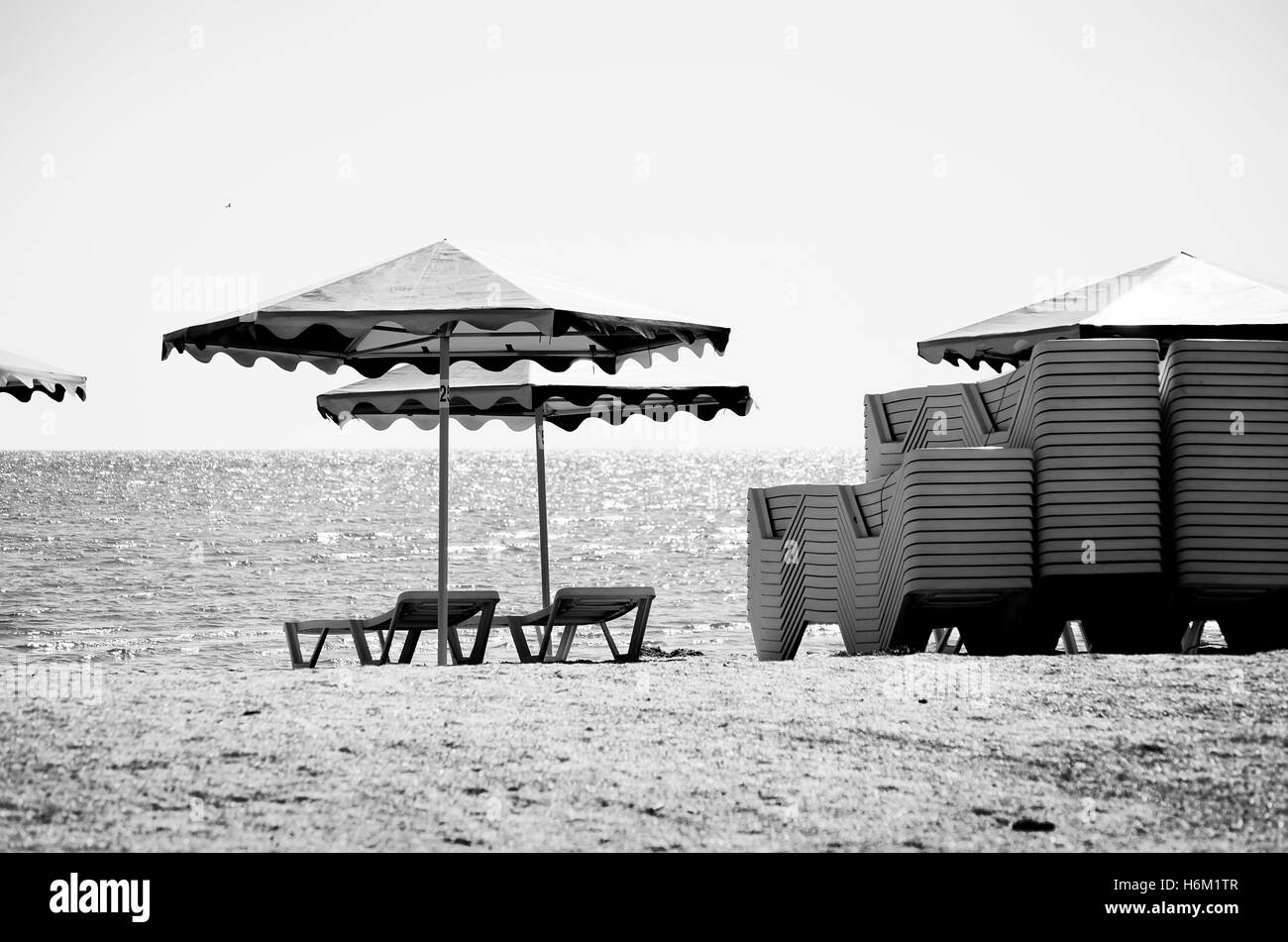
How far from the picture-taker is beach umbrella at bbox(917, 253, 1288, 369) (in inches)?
356

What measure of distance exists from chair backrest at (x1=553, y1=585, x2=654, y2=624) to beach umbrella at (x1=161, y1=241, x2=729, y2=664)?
1.28 m

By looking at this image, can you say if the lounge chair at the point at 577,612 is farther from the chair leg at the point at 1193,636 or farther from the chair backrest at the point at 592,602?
the chair leg at the point at 1193,636

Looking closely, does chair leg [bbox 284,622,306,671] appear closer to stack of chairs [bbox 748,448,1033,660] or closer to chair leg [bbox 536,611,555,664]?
chair leg [bbox 536,611,555,664]

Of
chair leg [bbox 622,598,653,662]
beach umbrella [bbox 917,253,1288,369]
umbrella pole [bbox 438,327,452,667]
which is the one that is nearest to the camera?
umbrella pole [bbox 438,327,452,667]

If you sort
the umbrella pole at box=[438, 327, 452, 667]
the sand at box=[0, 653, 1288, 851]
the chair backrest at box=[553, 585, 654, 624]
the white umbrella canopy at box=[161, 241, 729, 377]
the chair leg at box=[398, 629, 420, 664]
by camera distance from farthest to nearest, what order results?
the chair backrest at box=[553, 585, 654, 624] → the chair leg at box=[398, 629, 420, 664] → the umbrella pole at box=[438, 327, 452, 667] → the white umbrella canopy at box=[161, 241, 729, 377] → the sand at box=[0, 653, 1288, 851]

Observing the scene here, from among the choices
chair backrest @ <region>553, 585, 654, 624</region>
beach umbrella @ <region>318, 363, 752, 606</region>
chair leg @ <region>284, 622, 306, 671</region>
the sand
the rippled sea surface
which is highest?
beach umbrella @ <region>318, 363, 752, 606</region>

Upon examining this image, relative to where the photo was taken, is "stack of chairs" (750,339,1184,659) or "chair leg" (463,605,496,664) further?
"chair leg" (463,605,496,664)

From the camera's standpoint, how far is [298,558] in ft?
162

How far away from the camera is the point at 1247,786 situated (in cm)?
511

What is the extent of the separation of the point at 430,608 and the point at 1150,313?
5258 mm

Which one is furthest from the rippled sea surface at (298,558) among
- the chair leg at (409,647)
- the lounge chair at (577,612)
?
the chair leg at (409,647)

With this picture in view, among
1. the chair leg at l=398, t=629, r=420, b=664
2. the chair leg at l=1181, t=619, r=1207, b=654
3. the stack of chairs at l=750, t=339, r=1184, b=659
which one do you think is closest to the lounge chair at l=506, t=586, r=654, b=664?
the chair leg at l=398, t=629, r=420, b=664

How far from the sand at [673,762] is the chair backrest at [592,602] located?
2700mm
